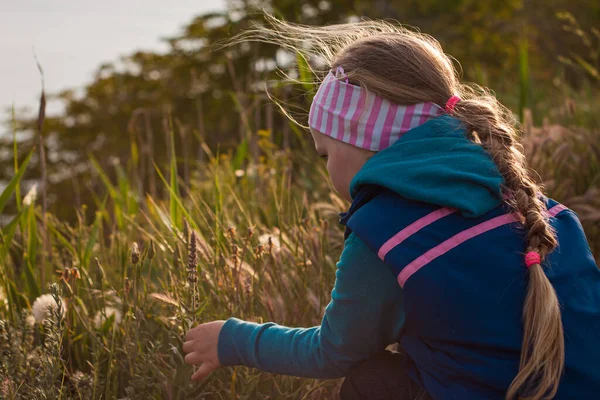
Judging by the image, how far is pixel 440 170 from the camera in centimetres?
172

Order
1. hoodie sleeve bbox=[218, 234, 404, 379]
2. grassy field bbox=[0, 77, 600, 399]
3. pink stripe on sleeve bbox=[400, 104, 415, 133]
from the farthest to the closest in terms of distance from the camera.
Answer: grassy field bbox=[0, 77, 600, 399]
pink stripe on sleeve bbox=[400, 104, 415, 133]
hoodie sleeve bbox=[218, 234, 404, 379]

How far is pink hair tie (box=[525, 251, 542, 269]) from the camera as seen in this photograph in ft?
5.47

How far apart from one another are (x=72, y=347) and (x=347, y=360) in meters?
1.27

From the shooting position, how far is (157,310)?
2.90m

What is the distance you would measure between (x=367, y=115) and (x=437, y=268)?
463 mm

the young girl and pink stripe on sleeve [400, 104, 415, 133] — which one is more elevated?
pink stripe on sleeve [400, 104, 415, 133]

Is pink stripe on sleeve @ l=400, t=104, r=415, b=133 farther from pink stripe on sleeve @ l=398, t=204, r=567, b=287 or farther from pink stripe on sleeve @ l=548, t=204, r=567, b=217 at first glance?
pink stripe on sleeve @ l=548, t=204, r=567, b=217

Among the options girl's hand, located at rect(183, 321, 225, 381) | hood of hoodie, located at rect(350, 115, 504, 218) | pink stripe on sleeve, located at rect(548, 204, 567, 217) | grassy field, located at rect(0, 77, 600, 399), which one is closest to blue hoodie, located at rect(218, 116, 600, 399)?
hood of hoodie, located at rect(350, 115, 504, 218)

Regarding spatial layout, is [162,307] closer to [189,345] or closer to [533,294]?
[189,345]

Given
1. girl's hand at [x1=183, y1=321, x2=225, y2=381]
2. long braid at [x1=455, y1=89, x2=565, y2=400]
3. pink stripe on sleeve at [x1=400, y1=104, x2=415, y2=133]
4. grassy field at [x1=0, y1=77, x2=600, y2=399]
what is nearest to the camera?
long braid at [x1=455, y1=89, x2=565, y2=400]

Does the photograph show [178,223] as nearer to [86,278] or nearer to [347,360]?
[86,278]

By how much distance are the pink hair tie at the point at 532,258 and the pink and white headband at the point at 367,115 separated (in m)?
0.44

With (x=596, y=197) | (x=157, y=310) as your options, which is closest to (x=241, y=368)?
(x=157, y=310)

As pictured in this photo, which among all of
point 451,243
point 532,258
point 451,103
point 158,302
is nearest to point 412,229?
point 451,243
